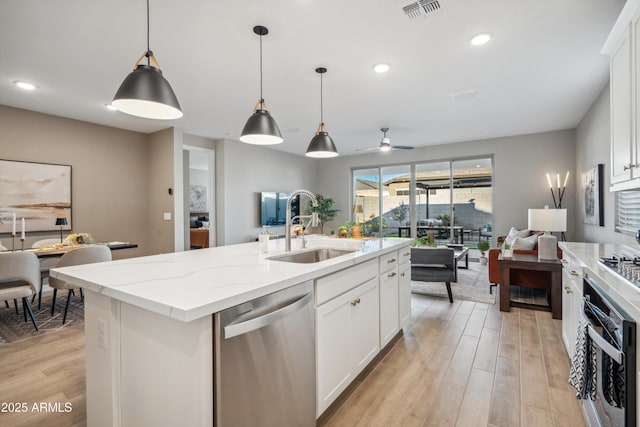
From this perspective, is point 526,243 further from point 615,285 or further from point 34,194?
point 34,194

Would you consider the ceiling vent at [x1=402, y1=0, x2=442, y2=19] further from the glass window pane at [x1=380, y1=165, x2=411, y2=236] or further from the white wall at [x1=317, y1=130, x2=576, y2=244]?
the glass window pane at [x1=380, y1=165, x2=411, y2=236]

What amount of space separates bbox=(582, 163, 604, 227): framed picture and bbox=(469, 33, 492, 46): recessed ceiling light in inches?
102

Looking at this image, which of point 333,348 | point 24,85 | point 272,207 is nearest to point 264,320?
point 333,348

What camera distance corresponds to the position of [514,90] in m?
3.74

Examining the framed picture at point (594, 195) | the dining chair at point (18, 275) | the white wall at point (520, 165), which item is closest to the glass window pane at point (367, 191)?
the white wall at point (520, 165)

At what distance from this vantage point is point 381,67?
3.08 meters

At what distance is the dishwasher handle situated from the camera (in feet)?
3.72

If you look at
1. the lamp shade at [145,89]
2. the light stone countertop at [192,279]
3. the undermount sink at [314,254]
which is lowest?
the undermount sink at [314,254]

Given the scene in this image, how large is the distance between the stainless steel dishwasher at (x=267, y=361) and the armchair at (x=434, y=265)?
2.70m

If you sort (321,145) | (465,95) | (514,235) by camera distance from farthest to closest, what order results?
(514,235) → (465,95) → (321,145)

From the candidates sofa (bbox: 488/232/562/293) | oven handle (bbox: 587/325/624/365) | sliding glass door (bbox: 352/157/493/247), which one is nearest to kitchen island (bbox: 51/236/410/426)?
oven handle (bbox: 587/325/624/365)

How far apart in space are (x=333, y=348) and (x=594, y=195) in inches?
173

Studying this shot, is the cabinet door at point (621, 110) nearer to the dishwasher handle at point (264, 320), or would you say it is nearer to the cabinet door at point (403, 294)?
the cabinet door at point (403, 294)

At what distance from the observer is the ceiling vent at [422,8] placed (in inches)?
83.7
